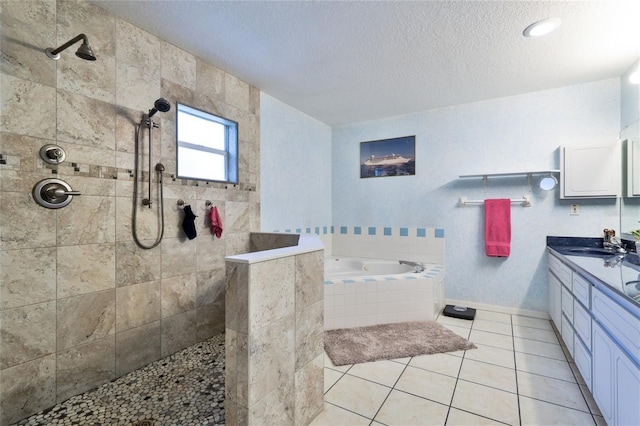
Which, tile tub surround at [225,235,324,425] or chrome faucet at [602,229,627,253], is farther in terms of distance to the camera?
chrome faucet at [602,229,627,253]

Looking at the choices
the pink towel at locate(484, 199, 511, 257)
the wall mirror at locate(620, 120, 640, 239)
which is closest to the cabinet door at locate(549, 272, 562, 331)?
the pink towel at locate(484, 199, 511, 257)

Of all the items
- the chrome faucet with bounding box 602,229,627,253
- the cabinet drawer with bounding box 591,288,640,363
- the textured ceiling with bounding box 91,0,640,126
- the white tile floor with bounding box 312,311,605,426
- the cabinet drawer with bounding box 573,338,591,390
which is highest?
the textured ceiling with bounding box 91,0,640,126

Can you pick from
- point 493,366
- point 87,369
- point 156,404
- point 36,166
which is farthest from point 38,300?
point 493,366

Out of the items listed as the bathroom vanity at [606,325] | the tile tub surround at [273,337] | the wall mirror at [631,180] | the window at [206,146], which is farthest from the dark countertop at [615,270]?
the window at [206,146]

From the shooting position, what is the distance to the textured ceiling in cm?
181

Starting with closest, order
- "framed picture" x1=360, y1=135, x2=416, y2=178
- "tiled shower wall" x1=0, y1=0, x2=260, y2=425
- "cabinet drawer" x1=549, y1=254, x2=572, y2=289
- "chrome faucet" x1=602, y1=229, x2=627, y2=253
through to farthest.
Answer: "tiled shower wall" x1=0, y1=0, x2=260, y2=425 < "cabinet drawer" x1=549, y1=254, x2=572, y2=289 < "chrome faucet" x1=602, y1=229, x2=627, y2=253 < "framed picture" x1=360, y1=135, x2=416, y2=178

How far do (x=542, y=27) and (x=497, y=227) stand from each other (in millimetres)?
1958

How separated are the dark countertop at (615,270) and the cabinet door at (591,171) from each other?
0.49 metres

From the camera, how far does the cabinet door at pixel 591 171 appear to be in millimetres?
2650

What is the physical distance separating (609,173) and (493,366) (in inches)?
84.0

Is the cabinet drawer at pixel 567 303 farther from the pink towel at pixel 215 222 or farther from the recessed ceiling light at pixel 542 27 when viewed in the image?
the pink towel at pixel 215 222

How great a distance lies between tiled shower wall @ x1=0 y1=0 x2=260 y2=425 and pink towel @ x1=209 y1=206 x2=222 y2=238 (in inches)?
2.6

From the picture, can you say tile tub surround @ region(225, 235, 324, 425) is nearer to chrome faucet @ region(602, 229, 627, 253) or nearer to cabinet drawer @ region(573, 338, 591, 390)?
cabinet drawer @ region(573, 338, 591, 390)

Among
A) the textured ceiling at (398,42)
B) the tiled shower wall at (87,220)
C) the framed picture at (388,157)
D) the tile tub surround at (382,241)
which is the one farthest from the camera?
the framed picture at (388,157)
